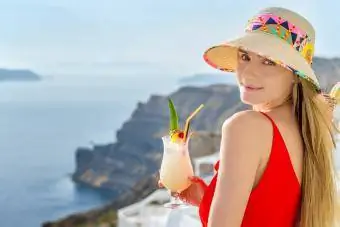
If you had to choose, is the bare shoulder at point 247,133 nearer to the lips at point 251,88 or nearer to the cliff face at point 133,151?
the lips at point 251,88

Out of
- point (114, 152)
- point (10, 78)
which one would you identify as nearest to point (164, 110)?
point (114, 152)

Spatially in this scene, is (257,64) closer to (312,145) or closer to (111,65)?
(312,145)

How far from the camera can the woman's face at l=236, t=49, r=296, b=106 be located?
1.14 meters

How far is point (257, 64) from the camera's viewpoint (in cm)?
115

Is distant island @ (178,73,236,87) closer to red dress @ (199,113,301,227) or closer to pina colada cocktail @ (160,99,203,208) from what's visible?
pina colada cocktail @ (160,99,203,208)

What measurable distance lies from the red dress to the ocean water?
36997 mm

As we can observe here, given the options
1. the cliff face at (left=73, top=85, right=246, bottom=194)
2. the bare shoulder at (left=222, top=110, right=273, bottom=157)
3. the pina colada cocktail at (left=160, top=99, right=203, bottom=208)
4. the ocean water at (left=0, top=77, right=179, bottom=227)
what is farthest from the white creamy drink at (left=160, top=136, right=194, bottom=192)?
the ocean water at (left=0, top=77, right=179, bottom=227)

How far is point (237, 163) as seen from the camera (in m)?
1.06

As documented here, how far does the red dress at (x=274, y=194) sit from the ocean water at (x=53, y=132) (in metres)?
37.0

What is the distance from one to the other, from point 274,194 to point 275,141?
3.8 inches

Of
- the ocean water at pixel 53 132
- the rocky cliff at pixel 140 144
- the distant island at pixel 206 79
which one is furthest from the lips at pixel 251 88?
the ocean water at pixel 53 132

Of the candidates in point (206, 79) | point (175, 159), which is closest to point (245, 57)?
point (175, 159)

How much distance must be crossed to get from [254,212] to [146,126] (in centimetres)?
3979

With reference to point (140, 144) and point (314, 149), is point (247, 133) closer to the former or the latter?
point (314, 149)
